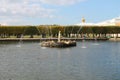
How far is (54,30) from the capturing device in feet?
491

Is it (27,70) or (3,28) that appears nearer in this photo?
(27,70)

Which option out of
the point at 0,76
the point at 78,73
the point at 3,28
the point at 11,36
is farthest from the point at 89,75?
the point at 11,36

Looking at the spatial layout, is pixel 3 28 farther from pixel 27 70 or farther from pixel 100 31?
pixel 27 70

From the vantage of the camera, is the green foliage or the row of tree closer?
the green foliage

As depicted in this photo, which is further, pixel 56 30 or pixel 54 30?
pixel 54 30

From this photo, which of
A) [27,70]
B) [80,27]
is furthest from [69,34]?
[27,70]

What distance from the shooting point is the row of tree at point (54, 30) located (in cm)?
14662

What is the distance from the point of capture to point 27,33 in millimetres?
148750

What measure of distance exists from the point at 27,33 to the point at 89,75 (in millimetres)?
110577

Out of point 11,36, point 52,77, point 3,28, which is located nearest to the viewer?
point 52,77

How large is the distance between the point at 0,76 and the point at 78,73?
24.3 ft

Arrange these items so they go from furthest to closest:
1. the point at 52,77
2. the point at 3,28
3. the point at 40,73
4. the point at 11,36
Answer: the point at 11,36 < the point at 3,28 < the point at 40,73 < the point at 52,77

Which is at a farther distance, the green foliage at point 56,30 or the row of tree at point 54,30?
the row of tree at point 54,30

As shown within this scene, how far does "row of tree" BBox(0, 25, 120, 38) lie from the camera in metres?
147
